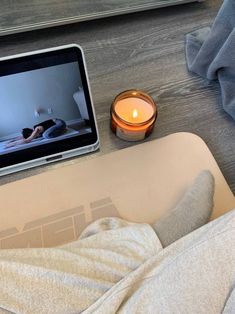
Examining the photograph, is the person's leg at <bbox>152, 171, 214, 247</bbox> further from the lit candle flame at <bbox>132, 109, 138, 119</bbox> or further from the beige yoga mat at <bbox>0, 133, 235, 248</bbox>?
the lit candle flame at <bbox>132, 109, 138, 119</bbox>

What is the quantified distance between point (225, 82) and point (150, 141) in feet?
0.58

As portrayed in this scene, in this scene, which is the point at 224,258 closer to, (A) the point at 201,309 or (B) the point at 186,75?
(A) the point at 201,309

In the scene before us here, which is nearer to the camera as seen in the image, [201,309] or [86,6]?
[201,309]

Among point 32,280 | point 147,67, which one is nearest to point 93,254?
point 32,280

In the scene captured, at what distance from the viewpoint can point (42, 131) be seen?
0.51 m

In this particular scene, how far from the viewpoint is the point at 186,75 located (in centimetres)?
65

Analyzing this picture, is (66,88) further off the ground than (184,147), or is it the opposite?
(66,88)

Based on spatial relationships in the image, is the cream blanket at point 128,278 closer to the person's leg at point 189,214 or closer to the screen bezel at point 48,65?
the person's leg at point 189,214

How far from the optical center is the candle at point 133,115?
0.54 metres

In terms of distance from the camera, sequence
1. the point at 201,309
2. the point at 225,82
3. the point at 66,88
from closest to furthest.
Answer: the point at 201,309, the point at 66,88, the point at 225,82

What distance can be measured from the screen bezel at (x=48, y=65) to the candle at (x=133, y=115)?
0.14 ft

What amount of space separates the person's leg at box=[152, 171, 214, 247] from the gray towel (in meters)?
0.17

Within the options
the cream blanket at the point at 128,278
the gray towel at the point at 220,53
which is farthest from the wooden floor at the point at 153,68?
the cream blanket at the point at 128,278

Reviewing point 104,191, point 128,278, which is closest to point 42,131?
point 104,191
